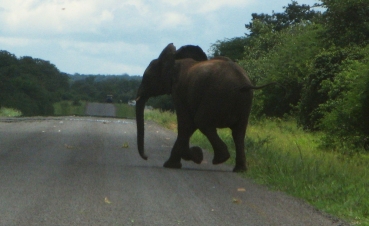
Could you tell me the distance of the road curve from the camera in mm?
8898

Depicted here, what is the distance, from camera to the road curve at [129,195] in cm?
890

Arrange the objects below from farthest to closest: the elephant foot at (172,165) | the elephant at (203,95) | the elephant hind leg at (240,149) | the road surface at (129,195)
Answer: the elephant foot at (172,165)
the elephant hind leg at (240,149)
the elephant at (203,95)
the road surface at (129,195)

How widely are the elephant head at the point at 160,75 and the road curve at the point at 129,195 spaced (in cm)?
91

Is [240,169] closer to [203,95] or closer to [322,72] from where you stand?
[203,95]

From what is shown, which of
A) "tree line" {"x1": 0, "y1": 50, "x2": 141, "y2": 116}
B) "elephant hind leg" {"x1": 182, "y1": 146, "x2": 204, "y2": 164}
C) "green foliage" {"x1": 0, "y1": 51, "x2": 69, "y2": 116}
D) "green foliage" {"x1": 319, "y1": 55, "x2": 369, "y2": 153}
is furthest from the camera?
"tree line" {"x1": 0, "y1": 50, "x2": 141, "y2": 116}

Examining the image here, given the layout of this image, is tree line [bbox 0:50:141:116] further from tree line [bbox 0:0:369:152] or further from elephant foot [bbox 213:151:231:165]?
elephant foot [bbox 213:151:231:165]

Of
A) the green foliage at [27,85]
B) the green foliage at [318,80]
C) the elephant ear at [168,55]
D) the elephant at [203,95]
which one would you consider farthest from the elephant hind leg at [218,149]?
the green foliage at [27,85]

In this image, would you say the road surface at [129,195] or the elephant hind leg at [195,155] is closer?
the road surface at [129,195]

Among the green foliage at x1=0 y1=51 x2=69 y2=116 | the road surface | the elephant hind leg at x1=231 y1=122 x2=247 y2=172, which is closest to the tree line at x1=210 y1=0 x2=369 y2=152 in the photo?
the elephant hind leg at x1=231 y1=122 x2=247 y2=172

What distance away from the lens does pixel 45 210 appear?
361 inches

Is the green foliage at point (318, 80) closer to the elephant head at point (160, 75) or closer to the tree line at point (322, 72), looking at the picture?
the tree line at point (322, 72)

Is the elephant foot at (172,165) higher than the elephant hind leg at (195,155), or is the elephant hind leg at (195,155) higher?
the elephant hind leg at (195,155)

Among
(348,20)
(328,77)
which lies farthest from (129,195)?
(348,20)

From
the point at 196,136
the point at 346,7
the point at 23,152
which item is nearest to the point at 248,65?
the point at 346,7
